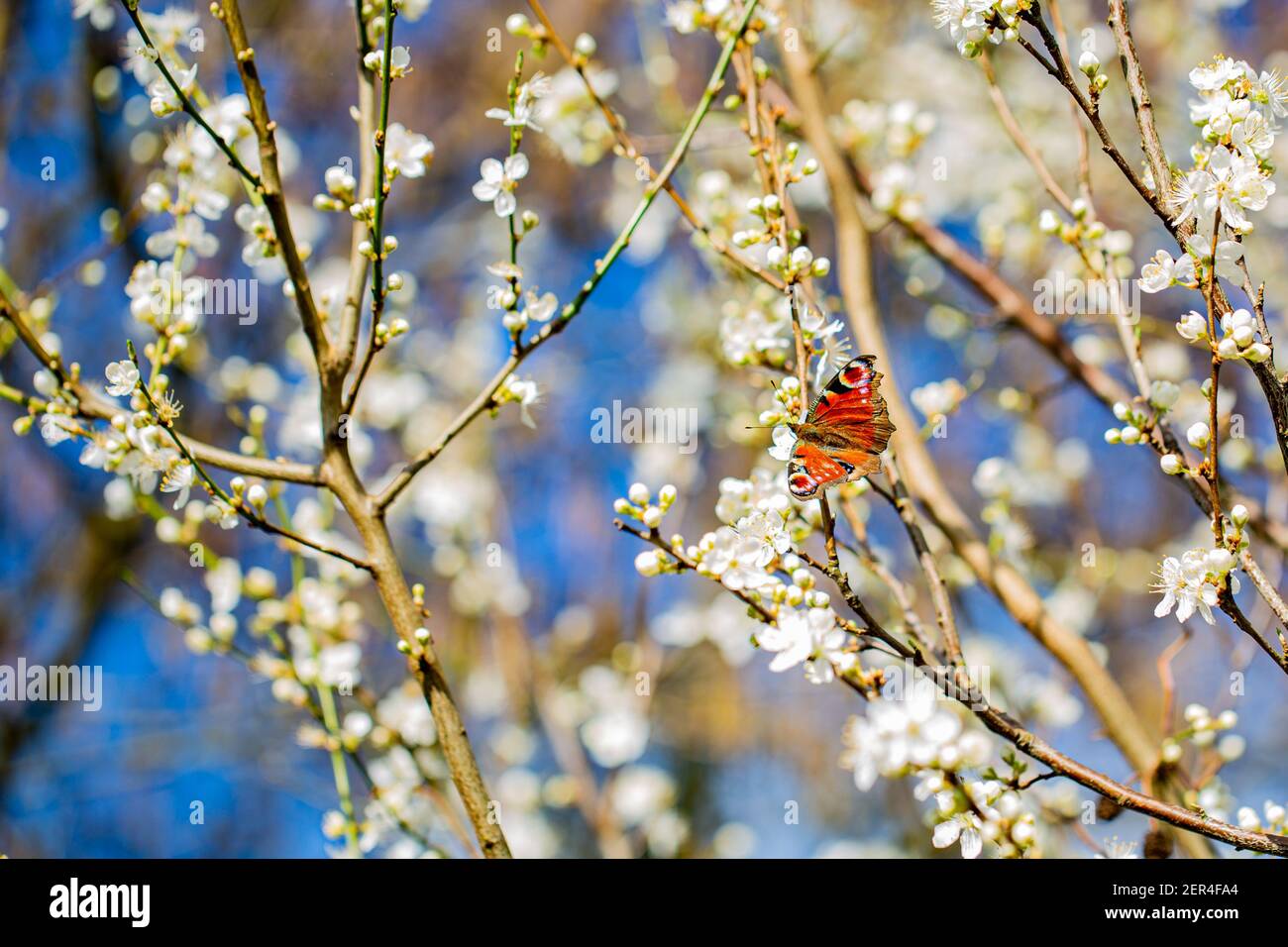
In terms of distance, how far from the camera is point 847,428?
4.62 feet

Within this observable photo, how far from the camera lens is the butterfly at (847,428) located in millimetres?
1359

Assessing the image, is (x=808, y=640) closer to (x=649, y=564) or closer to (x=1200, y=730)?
(x=649, y=564)

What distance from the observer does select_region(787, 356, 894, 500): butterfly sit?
136 cm

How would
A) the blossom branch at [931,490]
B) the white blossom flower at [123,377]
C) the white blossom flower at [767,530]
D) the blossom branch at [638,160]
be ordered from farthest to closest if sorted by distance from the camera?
the blossom branch at [931,490] → the blossom branch at [638,160] → the white blossom flower at [123,377] → the white blossom flower at [767,530]

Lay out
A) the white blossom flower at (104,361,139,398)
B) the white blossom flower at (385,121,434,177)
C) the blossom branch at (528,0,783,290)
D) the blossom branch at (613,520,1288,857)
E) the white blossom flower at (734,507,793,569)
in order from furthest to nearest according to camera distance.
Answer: the blossom branch at (528,0,783,290) < the white blossom flower at (385,121,434,177) < the white blossom flower at (104,361,139,398) < the white blossom flower at (734,507,793,569) < the blossom branch at (613,520,1288,857)

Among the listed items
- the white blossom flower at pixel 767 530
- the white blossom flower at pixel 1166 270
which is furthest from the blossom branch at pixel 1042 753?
the white blossom flower at pixel 1166 270

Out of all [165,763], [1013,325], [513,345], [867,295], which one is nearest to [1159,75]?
[1013,325]

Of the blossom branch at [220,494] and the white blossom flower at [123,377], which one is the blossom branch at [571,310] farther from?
the white blossom flower at [123,377]

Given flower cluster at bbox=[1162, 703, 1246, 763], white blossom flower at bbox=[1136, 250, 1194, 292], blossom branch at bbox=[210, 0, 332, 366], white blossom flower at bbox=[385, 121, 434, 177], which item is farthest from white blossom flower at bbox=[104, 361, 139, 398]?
flower cluster at bbox=[1162, 703, 1246, 763]

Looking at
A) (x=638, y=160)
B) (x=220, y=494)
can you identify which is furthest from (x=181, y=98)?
(x=638, y=160)

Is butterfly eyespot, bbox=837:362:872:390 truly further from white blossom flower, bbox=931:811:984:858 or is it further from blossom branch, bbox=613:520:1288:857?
white blossom flower, bbox=931:811:984:858

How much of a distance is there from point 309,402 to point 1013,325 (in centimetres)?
233

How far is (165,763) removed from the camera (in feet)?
19.2
